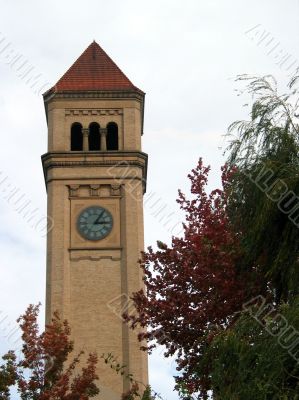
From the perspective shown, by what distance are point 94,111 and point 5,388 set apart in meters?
23.7

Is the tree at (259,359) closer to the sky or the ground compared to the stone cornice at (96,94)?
closer to the ground

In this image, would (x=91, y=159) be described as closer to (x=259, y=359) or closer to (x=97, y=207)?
(x=97, y=207)

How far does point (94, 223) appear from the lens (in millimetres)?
41438

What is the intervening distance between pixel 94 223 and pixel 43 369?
56.8ft

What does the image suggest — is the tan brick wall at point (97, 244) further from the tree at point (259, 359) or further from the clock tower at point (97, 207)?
the tree at point (259, 359)

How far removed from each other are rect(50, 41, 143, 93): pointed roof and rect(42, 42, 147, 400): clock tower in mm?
52

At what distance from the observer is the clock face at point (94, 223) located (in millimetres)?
41250

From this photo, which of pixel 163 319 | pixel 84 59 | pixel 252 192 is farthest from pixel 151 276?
pixel 84 59

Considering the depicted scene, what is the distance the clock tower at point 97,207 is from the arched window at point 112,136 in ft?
0.17

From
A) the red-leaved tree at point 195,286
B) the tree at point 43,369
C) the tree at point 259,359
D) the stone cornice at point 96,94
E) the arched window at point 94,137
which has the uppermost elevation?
the stone cornice at point 96,94

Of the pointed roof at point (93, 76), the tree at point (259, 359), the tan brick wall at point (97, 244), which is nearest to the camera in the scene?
→ the tree at point (259, 359)

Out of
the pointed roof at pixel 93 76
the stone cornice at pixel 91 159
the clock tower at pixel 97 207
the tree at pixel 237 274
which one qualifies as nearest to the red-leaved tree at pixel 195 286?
the tree at pixel 237 274

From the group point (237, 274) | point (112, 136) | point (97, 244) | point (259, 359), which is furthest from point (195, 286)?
point (112, 136)

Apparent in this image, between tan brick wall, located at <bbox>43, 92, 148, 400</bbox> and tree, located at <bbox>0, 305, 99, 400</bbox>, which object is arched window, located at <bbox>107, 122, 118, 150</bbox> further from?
tree, located at <bbox>0, 305, 99, 400</bbox>
